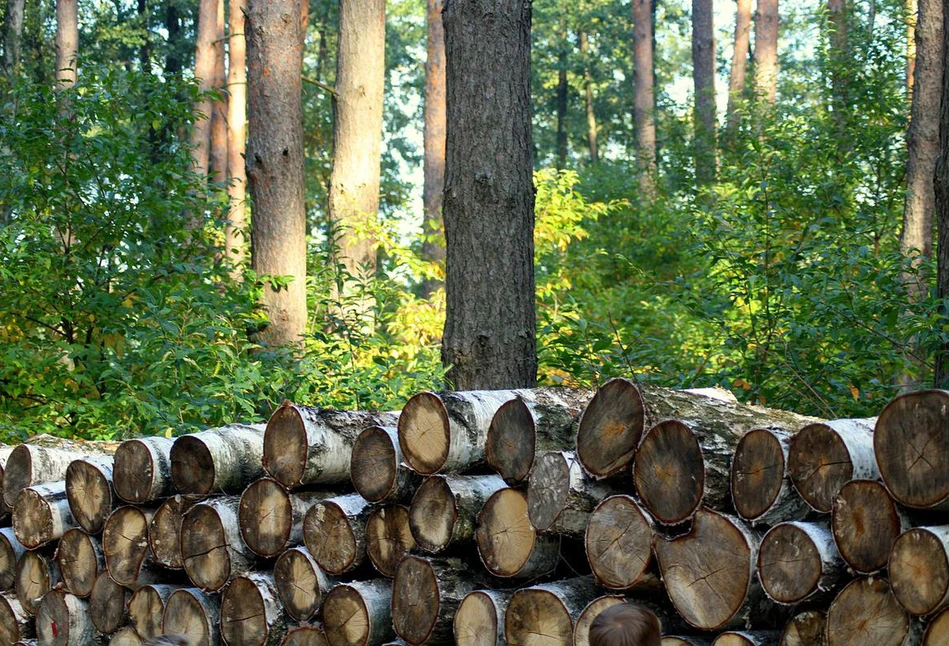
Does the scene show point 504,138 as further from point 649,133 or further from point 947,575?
point 649,133

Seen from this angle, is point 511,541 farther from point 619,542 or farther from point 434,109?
point 434,109

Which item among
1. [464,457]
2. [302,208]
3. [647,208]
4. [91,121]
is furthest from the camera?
[647,208]

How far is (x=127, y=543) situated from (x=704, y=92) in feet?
65.2

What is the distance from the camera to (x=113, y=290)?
9367 mm

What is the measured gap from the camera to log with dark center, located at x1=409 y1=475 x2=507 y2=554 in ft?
15.2

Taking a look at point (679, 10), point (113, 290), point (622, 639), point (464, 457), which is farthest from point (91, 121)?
point (679, 10)

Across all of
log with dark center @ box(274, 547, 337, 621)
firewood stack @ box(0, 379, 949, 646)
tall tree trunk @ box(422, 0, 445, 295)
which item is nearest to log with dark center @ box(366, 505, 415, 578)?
firewood stack @ box(0, 379, 949, 646)

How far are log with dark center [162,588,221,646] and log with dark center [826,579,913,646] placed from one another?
9.85ft

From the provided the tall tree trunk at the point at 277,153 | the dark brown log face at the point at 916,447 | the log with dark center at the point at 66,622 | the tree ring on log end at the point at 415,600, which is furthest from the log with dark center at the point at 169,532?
the tall tree trunk at the point at 277,153

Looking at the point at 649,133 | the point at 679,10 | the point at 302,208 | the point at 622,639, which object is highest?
the point at 679,10

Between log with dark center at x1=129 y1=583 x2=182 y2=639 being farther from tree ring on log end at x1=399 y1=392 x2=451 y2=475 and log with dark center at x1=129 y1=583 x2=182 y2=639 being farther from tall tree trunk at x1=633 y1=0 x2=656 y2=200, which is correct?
tall tree trunk at x1=633 y1=0 x2=656 y2=200

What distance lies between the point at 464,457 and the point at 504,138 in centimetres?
322

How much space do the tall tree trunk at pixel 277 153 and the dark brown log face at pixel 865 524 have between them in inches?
294

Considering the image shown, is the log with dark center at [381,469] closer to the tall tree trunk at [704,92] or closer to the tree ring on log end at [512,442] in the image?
the tree ring on log end at [512,442]
